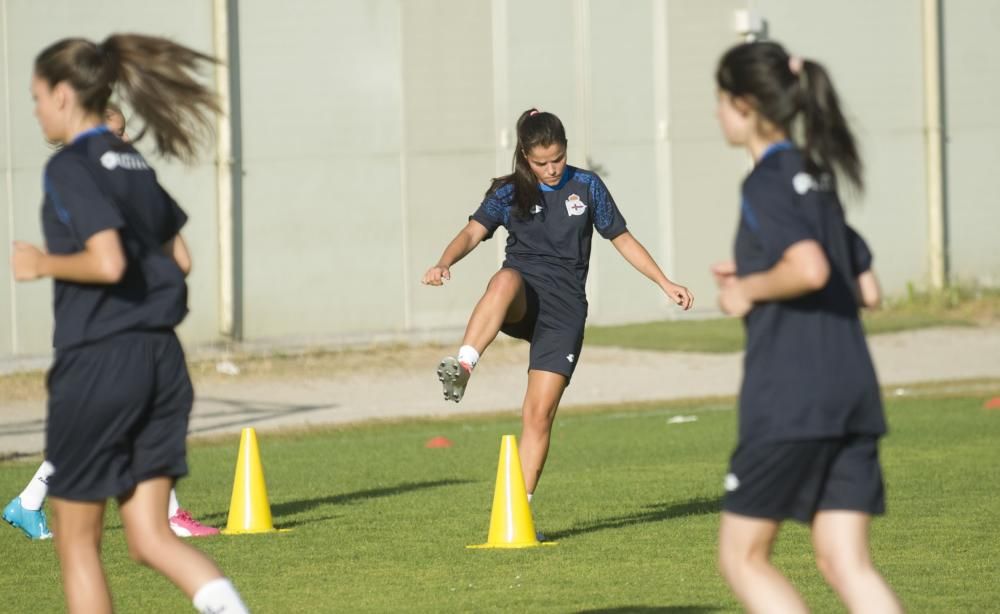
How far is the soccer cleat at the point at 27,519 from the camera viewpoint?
8.98 metres

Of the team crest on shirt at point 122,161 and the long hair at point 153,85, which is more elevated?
the long hair at point 153,85

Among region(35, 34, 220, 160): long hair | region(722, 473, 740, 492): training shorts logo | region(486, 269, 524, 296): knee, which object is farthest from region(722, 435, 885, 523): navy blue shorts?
region(486, 269, 524, 296): knee

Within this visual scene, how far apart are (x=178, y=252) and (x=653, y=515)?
4771 mm

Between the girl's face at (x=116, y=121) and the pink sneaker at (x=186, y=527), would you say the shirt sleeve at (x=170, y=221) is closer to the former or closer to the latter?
the girl's face at (x=116, y=121)

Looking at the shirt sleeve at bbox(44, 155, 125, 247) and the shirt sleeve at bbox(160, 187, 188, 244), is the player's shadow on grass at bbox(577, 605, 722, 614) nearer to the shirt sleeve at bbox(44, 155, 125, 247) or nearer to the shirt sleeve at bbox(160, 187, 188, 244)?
the shirt sleeve at bbox(160, 187, 188, 244)

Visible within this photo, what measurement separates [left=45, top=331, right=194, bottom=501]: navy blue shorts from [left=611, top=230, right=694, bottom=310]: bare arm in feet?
12.6

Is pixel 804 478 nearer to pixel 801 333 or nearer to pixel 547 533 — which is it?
pixel 801 333

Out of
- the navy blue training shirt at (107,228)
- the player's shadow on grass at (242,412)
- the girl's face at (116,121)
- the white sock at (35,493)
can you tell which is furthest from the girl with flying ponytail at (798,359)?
the player's shadow on grass at (242,412)

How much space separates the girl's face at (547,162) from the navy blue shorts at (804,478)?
13.5 ft

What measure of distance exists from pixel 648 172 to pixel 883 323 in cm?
382

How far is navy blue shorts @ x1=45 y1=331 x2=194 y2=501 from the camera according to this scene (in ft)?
16.0

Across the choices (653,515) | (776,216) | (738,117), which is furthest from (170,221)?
(653,515)

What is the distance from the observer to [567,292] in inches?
346

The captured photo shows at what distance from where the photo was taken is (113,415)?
487 centimetres
